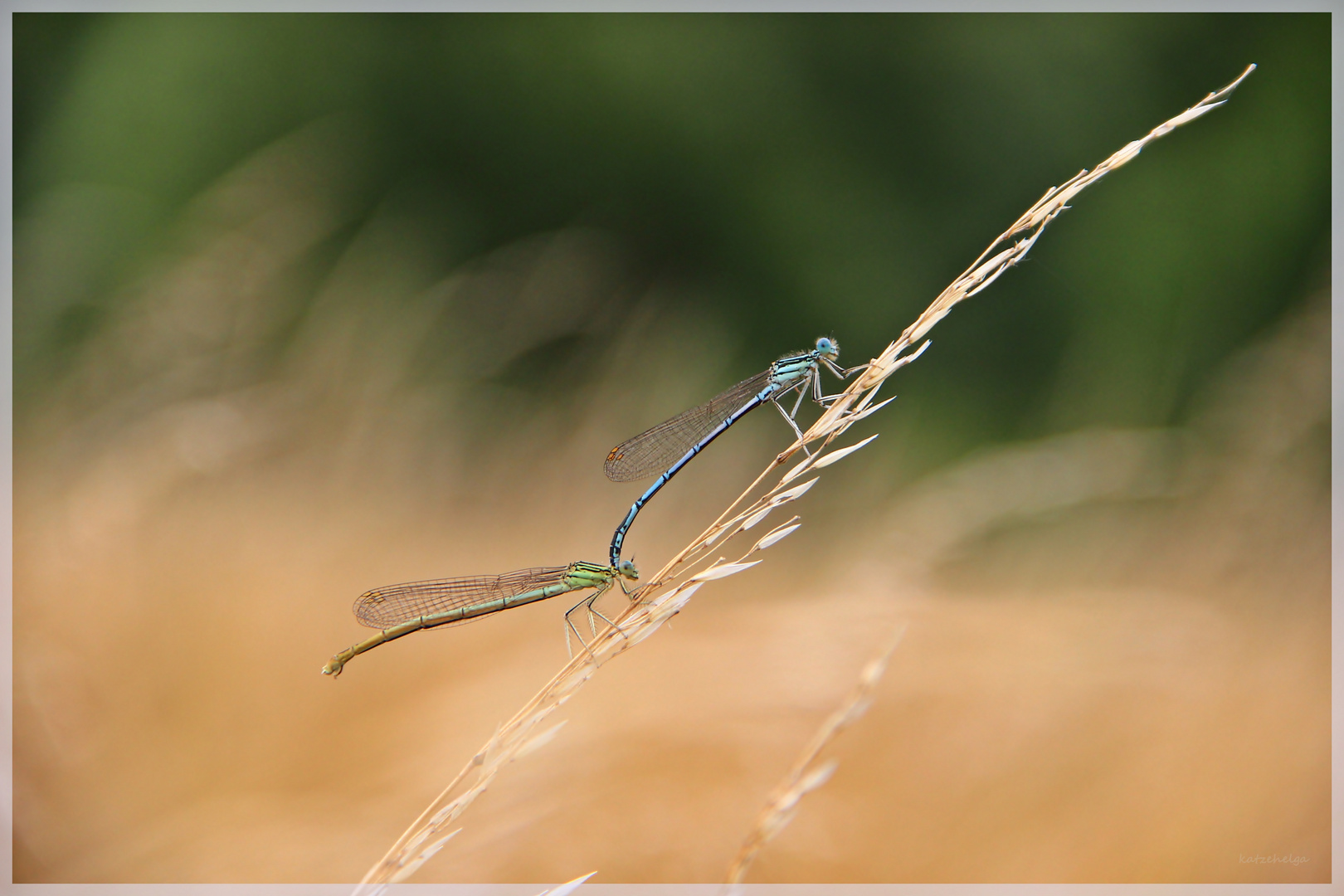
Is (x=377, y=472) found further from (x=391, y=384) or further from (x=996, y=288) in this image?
(x=996, y=288)

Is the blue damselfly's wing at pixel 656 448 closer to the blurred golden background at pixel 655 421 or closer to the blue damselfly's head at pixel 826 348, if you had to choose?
the blue damselfly's head at pixel 826 348

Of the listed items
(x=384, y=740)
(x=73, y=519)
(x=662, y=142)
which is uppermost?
(x=662, y=142)

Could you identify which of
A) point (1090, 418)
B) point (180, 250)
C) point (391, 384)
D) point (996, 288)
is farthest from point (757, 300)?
point (180, 250)

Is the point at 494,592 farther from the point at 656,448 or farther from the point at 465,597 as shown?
the point at 656,448

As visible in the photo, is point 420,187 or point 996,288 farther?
point 996,288

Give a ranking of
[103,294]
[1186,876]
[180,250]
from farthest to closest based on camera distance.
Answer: [103,294]
[180,250]
[1186,876]

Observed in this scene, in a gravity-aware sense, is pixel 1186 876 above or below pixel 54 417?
below

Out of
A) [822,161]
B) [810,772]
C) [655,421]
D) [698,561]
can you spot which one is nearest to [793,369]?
[698,561]
